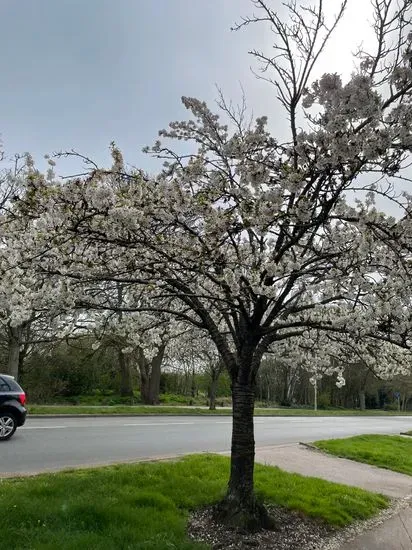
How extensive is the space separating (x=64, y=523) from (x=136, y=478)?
213 cm

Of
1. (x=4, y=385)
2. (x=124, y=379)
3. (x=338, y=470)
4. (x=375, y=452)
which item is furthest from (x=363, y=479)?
(x=124, y=379)

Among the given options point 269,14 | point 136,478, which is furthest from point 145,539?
point 269,14

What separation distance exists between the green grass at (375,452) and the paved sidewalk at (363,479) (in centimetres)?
51

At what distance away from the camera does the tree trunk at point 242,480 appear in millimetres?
5406

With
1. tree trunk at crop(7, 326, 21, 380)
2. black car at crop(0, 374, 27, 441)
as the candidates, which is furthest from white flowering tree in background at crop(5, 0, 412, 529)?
tree trunk at crop(7, 326, 21, 380)

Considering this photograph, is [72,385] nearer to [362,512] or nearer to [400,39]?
[362,512]

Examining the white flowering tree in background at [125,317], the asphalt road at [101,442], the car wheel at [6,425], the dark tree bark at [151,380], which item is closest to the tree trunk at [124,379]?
the dark tree bark at [151,380]

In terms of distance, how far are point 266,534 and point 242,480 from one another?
58 centimetres

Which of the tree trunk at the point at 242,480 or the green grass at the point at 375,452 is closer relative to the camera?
the tree trunk at the point at 242,480

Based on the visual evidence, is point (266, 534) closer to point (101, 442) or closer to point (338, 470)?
point (338, 470)

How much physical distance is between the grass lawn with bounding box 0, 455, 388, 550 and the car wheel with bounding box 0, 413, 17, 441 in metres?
4.28

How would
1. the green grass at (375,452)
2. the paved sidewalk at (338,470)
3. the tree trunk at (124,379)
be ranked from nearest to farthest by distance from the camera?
1. the paved sidewalk at (338,470)
2. the green grass at (375,452)
3. the tree trunk at (124,379)

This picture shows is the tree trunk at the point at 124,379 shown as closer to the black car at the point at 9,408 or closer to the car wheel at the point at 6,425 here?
the black car at the point at 9,408

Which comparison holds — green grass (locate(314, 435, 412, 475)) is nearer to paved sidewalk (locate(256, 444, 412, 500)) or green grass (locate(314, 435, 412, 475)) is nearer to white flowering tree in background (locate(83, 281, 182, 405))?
Result: paved sidewalk (locate(256, 444, 412, 500))
